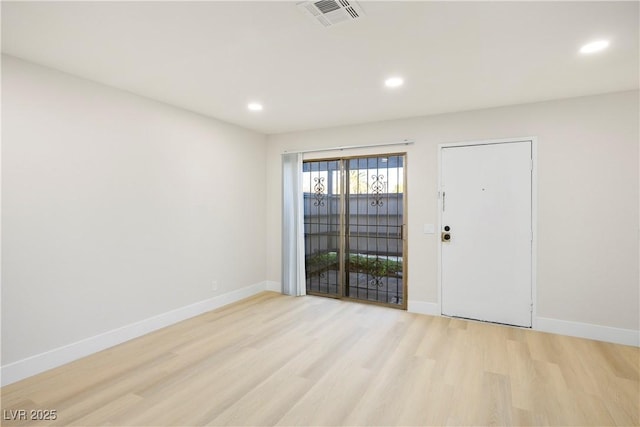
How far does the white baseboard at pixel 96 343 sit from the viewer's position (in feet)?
8.42

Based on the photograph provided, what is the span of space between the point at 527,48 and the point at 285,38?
1.82 m

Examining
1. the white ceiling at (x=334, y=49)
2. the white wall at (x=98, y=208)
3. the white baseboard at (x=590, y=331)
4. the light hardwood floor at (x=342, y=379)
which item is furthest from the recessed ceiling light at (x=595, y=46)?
the white wall at (x=98, y=208)

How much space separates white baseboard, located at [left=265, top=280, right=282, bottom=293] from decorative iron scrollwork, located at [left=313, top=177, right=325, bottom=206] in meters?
1.48

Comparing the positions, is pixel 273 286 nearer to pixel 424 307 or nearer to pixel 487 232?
pixel 424 307

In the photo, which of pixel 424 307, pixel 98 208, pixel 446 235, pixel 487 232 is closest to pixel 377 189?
pixel 446 235

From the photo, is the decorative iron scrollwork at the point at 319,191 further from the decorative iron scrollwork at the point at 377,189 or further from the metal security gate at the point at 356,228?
the decorative iron scrollwork at the point at 377,189

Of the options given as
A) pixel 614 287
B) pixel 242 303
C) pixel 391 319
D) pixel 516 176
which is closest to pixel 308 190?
pixel 242 303

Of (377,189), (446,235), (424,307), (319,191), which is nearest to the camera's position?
(446,235)

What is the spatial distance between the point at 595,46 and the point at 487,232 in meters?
2.11

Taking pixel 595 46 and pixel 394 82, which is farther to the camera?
pixel 394 82

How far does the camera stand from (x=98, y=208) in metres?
3.10

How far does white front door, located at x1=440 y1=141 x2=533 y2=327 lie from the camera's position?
12.2 ft

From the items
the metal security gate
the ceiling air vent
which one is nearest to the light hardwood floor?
the metal security gate

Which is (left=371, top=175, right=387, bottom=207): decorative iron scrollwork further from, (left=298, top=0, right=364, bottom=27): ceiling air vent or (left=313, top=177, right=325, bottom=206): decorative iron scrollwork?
(left=298, top=0, right=364, bottom=27): ceiling air vent
